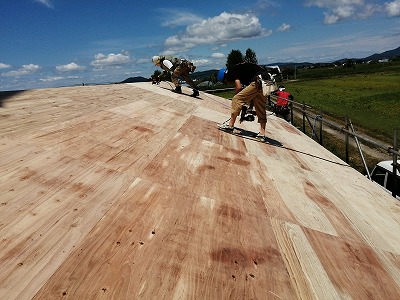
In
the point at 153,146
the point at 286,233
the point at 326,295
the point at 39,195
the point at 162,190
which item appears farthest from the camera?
the point at 153,146

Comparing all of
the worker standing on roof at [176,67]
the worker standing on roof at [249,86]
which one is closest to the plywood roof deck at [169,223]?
the worker standing on roof at [249,86]

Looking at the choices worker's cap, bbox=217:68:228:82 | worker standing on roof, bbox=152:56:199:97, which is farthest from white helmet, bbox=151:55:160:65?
worker's cap, bbox=217:68:228:82

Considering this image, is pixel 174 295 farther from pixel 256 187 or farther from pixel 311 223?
pixel 256 187

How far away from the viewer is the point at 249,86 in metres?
7.37

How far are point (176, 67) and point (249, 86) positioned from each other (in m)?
6.50

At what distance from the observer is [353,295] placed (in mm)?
2457

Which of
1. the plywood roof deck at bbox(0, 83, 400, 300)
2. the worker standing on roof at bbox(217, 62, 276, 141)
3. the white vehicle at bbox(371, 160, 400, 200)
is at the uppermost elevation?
the worker standing on roof at bbox(217, 62, 276, 141)

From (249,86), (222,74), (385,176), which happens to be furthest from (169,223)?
(385,176)

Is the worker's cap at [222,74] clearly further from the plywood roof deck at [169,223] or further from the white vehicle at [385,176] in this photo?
the white vehicle at [385,176]

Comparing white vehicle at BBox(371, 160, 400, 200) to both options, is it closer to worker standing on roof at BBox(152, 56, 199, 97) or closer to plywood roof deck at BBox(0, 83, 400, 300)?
plywood roof deck at BBox(0, 83, 400, 300)

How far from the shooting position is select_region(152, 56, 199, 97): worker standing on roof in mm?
12977

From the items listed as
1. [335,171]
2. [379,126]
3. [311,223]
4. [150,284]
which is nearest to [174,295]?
[150,284]

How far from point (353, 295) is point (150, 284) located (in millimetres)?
1556

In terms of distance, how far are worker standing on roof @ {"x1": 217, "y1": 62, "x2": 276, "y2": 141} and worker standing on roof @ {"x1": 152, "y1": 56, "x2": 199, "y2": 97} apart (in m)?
5.26
